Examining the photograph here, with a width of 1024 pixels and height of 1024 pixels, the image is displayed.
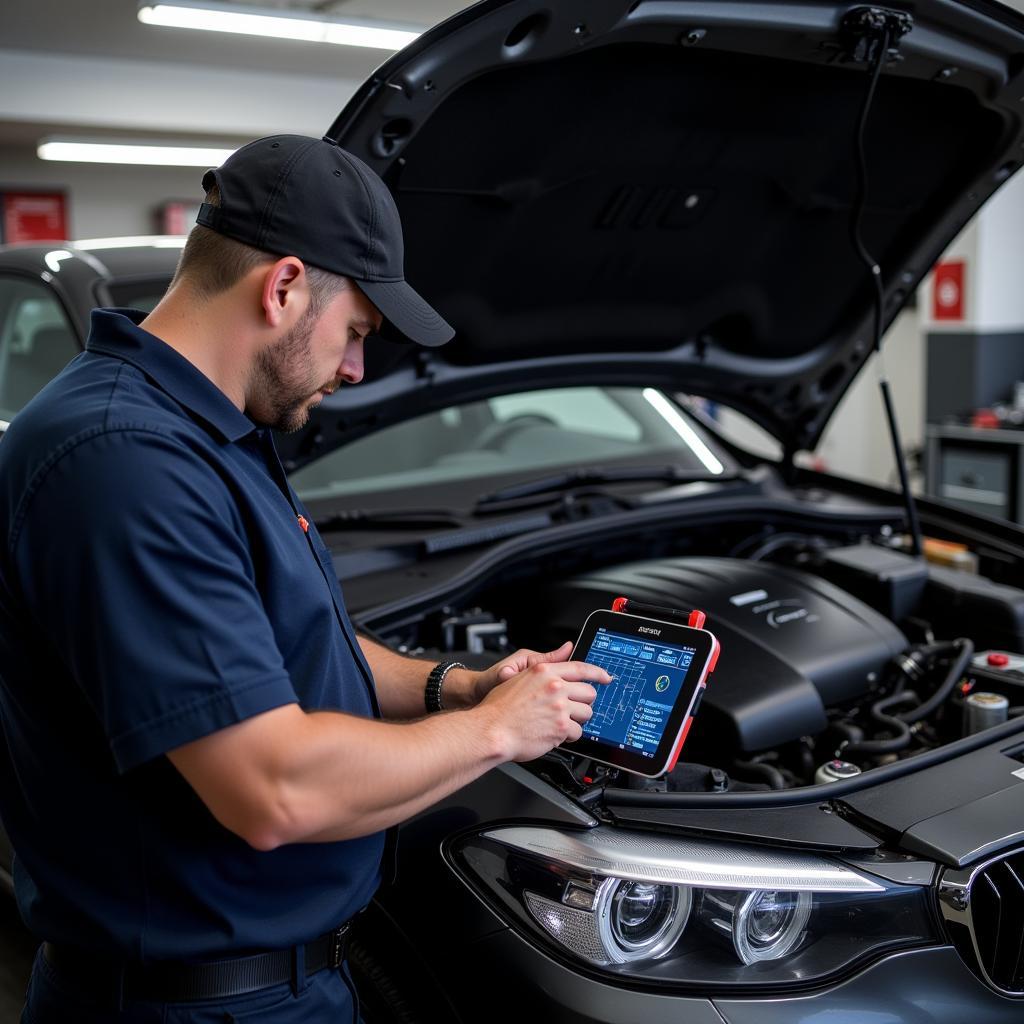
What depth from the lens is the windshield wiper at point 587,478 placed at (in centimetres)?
254

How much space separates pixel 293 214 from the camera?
119 cm

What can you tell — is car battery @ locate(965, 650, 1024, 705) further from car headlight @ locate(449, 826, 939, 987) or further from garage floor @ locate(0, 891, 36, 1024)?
garage floor @ locate(0, 891, 36, 1024)

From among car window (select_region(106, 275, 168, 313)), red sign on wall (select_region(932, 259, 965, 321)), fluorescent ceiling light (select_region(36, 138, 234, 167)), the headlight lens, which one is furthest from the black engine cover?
fluorescent ceiling light (select_region(36, 138, 234, 167))

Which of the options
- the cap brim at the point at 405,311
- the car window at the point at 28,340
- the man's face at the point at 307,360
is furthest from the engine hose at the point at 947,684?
the car window at the point at 28,340

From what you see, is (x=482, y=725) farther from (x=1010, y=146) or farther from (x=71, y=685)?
(x=1010, y=146)

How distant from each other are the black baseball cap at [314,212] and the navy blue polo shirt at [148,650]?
0.16 metres

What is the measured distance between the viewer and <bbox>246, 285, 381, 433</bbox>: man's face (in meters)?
1.22

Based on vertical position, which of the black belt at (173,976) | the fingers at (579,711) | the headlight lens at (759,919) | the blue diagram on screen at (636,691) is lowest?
the headlight lens at (759,919)

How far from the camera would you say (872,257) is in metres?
2.51

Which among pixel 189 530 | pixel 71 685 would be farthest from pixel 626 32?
pixel 71 685

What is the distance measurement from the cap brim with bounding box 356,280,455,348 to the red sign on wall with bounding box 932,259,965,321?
6.78 m

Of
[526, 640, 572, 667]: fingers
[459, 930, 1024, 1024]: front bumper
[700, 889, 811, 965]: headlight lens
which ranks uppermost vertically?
[526, 640, 572, 667]: fingers

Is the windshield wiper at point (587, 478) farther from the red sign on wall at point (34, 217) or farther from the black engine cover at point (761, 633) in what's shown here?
the red sign on wall at point (34, 217)

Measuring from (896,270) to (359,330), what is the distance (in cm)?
165
